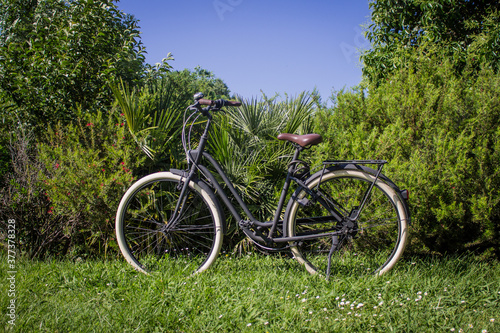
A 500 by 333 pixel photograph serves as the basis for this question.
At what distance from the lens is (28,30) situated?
4.75 metres

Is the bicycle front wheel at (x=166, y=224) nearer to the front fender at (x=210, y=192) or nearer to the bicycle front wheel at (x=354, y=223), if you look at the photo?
the front fender at (x=210, y=192)

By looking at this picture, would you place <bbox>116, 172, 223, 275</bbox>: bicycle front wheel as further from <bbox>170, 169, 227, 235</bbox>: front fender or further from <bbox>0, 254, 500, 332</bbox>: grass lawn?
<bbox>0, 254, 500, 332</bbox>: grass lawn

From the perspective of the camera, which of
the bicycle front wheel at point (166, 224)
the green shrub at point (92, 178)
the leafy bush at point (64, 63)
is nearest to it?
the bicycle front wheel at point (166, 224)

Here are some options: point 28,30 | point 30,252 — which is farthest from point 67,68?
point 30,252

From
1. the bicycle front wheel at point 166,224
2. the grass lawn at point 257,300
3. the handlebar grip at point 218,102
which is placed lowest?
the grass lawn at point 257,300

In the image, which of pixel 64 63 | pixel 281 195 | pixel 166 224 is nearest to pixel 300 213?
pixel 281 195

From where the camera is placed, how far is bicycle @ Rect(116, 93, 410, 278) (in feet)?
8.80

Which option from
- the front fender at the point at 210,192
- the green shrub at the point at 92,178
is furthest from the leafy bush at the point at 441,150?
the green shrub at the point at 92,178

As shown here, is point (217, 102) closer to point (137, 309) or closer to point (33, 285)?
point (137, 309)

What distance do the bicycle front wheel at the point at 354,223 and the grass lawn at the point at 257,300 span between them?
190 millimetres

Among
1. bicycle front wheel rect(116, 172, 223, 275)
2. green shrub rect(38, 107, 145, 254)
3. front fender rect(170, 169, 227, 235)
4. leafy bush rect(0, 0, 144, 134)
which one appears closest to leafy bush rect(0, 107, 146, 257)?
green shrub rect(38, 107, 145, 254)

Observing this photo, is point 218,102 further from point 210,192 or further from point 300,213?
point 300,213

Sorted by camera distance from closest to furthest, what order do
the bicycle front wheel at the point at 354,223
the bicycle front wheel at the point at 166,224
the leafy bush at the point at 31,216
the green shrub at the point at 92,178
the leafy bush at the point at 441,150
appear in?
the bicycle front wheel at the point at 354,223, the bicycle front wheel at the point at 166,224, the leafy bush at the point at 441,150, the green shrub at the point at 92,178, the leafy bush at the point at 31,216

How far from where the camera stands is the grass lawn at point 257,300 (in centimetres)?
218
